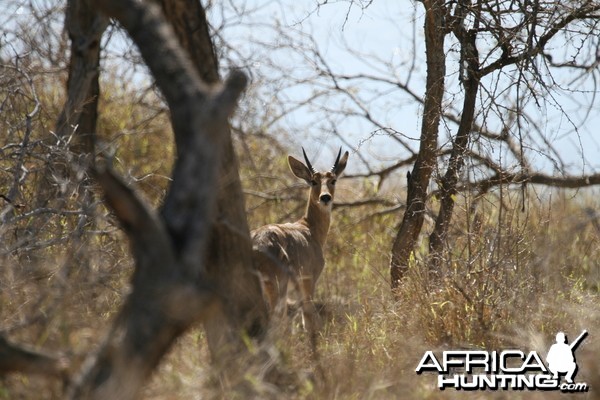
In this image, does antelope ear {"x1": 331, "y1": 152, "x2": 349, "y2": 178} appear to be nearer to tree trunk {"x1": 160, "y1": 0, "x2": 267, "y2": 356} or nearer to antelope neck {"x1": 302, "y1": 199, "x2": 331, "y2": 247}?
antelope neck {"x1": 302, "y1": 199, "x2": 331, "y2": 247}

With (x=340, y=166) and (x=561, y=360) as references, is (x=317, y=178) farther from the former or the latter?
(x=561, y=360)

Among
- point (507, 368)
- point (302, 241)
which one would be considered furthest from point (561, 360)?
point (302, 241)

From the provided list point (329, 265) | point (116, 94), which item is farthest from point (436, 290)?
point (116, 94)

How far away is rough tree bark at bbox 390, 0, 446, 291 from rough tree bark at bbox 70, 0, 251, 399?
4.22 metres

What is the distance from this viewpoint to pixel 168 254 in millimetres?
4031

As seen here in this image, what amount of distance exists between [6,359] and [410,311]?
3869 mm

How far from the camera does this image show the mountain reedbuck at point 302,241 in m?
8.29

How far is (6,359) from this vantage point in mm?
Answer: 4031

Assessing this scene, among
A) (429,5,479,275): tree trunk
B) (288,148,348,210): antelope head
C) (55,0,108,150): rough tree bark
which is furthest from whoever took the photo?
(288,148,348,210): antelope head

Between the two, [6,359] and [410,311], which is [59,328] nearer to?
[6,359]

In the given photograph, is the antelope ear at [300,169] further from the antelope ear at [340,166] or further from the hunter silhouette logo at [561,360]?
the hunter silhouette logo at [561,360]

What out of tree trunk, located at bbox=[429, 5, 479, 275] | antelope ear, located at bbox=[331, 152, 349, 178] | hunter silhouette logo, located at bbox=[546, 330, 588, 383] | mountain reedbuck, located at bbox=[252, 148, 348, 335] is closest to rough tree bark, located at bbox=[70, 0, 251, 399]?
hunter silhouette logo, located at bbox=[546, 330, 588, 383]

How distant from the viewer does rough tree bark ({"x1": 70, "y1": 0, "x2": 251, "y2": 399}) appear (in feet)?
12.9

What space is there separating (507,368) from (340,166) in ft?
17.3
